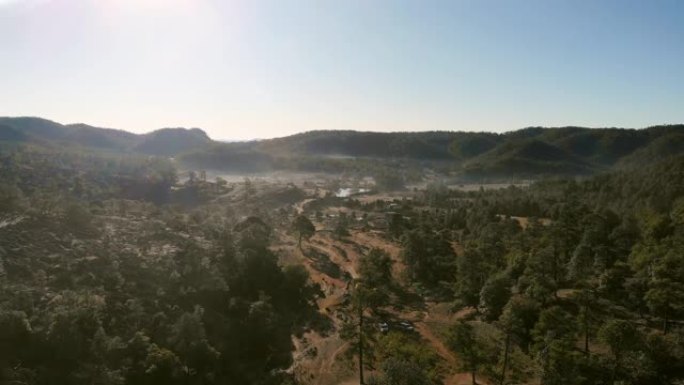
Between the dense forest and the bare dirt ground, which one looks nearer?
the dense forest

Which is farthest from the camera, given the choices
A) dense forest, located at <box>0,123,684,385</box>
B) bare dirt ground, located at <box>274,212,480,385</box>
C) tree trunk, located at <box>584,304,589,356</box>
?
bare dirt ground, located at <box>274,212,480,385</box>

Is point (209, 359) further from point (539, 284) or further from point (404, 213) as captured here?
point (404, 213)

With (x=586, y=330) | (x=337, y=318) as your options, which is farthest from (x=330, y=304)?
(x=586, y=330)

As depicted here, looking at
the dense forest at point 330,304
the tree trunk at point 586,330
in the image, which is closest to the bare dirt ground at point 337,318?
the dense forest at point 330,304

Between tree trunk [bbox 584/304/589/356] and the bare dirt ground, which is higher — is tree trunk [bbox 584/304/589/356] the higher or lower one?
the higher one

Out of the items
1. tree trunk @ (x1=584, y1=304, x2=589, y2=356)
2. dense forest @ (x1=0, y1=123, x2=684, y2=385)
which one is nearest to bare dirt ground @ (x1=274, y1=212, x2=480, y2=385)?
dense forest @ (x1=0, y1=123, x2=684, y2=385)

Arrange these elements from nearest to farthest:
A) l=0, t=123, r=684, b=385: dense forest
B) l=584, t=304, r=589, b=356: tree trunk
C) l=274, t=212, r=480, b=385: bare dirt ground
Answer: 1. l=0, t=123, r=684, b=385: dense forest
2. l=584, t=304, r=589, b=356: tree trunk
3. l=274, t=212, r=480, b=385: bare dirt ground

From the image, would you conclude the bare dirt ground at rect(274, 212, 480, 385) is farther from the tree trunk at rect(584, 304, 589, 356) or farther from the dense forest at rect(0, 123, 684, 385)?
the tree trunk at rect(584, 304, 589, 356)

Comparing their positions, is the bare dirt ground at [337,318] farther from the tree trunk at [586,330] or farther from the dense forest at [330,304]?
the tree trunk at [586,330]

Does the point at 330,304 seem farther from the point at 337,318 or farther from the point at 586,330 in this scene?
the point at 586,330

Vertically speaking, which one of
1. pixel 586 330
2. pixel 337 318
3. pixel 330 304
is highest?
pixel 586 330

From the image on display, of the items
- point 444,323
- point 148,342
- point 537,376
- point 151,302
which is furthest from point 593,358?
point 151,302
